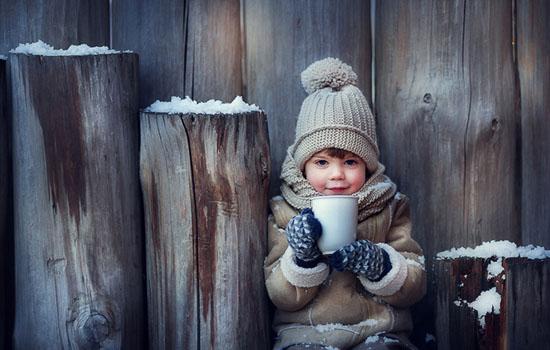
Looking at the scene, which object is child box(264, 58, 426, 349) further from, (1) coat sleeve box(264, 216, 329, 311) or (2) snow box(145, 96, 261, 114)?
(2) snow box(145, 96, 261, 114)

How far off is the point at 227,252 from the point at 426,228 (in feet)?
2.59

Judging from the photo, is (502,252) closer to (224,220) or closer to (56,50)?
(224,220)

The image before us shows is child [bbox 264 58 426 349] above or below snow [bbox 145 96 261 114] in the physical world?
below

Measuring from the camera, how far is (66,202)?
3191 mm

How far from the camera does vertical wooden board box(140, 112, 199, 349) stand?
3234mm

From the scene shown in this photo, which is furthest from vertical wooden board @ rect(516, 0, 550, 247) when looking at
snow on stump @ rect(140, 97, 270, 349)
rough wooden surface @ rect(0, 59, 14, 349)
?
rough wooden surface @ rect(0, 59, 14, 349)

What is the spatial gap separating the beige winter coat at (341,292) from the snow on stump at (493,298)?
17 centimetres

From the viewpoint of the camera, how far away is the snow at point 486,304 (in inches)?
115

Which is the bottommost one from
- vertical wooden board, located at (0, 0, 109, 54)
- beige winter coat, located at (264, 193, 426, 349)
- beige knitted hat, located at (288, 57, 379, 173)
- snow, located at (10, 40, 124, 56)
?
beige winter coat, located at (264, 193, 426, 349)

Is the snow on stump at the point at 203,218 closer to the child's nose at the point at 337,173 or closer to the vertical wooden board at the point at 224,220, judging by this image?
the vertical wooden board at the point at 224,220

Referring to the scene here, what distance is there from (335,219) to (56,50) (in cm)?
105

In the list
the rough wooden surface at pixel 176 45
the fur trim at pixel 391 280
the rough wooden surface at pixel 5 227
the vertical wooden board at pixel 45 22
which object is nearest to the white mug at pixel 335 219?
the fur trim at pixel 391 280

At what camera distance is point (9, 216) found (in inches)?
129

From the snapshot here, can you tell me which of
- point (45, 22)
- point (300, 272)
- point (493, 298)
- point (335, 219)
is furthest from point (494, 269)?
point (45, 22)
